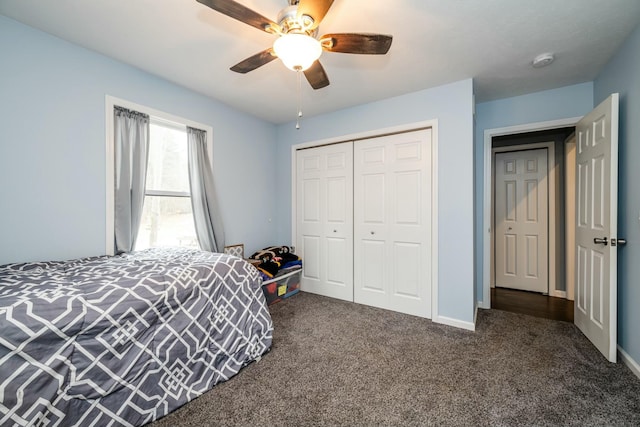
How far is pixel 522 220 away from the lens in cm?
376

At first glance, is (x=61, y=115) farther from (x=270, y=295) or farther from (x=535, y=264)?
(x=535, y=264)

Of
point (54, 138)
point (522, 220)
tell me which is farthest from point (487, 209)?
point (54, 138)

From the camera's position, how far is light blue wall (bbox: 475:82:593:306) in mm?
2572

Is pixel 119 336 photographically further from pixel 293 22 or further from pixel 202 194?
pixel 293 22

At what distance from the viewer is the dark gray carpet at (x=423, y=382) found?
144 centimetres

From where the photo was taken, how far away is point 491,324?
2598 mm

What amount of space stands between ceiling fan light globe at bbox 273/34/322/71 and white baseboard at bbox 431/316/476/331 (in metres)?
2.65

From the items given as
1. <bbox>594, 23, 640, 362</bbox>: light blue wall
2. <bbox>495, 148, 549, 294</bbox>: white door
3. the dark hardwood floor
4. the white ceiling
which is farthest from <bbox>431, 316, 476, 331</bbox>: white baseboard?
the white ceiling

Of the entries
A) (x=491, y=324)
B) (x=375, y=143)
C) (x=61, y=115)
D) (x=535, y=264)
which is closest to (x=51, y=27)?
(x=61, y=115)

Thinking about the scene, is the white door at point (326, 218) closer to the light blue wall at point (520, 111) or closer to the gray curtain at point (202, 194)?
the gray curtain at point (202, 194)

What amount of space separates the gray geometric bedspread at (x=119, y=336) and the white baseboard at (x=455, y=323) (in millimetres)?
1786

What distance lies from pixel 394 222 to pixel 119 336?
2.57m

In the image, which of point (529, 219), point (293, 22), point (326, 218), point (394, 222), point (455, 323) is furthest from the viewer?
point (529, 219)

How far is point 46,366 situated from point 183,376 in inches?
26.8
